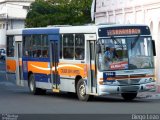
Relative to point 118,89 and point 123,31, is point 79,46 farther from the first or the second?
point 118,89

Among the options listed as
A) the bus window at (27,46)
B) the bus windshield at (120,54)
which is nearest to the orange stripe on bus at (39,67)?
the bus window at (27,46)

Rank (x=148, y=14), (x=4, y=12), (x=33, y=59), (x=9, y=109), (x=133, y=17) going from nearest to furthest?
1. (x=9, y=109)
2. (x=33, y=59)
3. (x=148, y=14)
4. (x=133, y=17)
5. (x=4, y=12)

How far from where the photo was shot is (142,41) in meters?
25.4

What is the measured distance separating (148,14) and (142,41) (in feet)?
53.8

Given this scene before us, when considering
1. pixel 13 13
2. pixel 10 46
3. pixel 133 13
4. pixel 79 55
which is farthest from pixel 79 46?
pixel 13 13

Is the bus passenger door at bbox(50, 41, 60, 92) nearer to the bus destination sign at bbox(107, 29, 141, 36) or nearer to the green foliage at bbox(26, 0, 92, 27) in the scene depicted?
the bus destination sign at bbox(107, 29, 141, 36)

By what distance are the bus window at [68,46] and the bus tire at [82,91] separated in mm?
1203

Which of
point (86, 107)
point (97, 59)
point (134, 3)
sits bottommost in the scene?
point (86, 107)

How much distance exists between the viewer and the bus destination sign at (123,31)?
24.9 meters

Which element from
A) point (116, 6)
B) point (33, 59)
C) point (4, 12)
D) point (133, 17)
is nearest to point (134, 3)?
point (133, 17)

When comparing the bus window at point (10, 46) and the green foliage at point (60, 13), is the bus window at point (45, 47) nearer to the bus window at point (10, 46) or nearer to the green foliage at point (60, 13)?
the bus window at point (10, 46)

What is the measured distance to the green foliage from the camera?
71.8 meters

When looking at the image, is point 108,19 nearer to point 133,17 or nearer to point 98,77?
point 133,17

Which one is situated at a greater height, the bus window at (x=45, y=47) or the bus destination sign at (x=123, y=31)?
the bus destination sign at (x=123, y=31)
